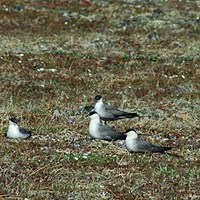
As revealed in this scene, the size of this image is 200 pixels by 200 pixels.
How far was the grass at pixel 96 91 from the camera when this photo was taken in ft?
42.1

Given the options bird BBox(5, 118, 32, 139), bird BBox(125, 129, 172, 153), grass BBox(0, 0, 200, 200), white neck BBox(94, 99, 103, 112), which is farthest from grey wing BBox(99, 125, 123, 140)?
white neck BBox(94, 99, 103, 112)

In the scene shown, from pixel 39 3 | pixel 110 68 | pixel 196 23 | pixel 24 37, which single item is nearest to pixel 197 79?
pixel 110 68

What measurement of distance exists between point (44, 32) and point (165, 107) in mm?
16396

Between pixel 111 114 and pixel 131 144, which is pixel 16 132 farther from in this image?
pixel 111 114

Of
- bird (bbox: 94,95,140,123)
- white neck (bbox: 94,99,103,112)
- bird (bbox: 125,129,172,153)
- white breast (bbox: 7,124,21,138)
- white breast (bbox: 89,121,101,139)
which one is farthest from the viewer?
white neck (bbox: 94,99,103,112)

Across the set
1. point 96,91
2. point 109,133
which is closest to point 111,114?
point 109,133

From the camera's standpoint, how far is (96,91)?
25312mm

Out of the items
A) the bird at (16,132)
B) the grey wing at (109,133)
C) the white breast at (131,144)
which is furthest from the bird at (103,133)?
the bird at (16,132)

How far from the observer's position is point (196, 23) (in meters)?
41.7

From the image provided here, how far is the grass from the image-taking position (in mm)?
12844

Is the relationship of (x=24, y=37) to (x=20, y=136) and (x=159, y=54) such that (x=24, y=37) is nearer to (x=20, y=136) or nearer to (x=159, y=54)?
(x=159, y=54)

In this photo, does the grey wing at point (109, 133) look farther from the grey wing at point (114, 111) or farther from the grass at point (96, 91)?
the grey wing at point (114, 111)

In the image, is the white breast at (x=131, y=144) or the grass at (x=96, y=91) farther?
the white breast at (x=131, y=144)

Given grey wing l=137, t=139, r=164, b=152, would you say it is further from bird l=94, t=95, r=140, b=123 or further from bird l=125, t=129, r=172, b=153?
bird l=94, t=95, r=140, b=123
